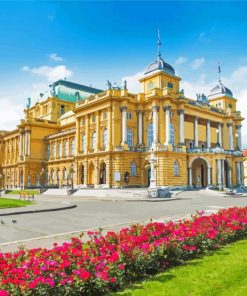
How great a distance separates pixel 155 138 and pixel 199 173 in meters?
12.6

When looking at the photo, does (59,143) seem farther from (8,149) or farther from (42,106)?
(8,149)

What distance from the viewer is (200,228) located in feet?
31.2

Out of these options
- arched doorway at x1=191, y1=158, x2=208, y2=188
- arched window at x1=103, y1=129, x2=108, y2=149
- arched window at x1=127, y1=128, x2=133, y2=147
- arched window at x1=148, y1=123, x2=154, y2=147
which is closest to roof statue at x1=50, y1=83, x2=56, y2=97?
arched window at x1=103, y1=129, x2=108, y2=149

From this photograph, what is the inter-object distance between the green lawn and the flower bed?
359mm

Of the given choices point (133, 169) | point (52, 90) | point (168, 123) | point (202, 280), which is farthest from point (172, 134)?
point (202, 280)

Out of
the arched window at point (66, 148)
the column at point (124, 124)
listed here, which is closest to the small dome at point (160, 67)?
the column at point (124, 124)

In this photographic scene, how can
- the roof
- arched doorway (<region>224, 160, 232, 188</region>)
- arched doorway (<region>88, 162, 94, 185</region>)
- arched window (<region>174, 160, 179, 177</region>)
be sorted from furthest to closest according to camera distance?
the roof < arched doorway (<region>224, 160, 232, 188</region>) < arched doorway (<region>88, 162, 94, 185</region>) < arched window (<region>174, 160, 179, 177</region>)

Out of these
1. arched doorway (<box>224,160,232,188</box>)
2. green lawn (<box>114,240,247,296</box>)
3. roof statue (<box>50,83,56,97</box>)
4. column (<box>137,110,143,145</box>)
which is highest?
roof statue (<box>50,83,56,97</box>)

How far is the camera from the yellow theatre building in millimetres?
49812

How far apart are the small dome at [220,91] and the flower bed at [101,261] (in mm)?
63555

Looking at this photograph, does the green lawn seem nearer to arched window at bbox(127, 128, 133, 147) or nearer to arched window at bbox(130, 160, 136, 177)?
arched window at bbox(130, 160, 136, 177)

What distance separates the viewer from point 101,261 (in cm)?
635

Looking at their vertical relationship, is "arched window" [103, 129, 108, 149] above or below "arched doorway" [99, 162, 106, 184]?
above

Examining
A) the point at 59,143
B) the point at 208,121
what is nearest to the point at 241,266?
the point at 208,121
